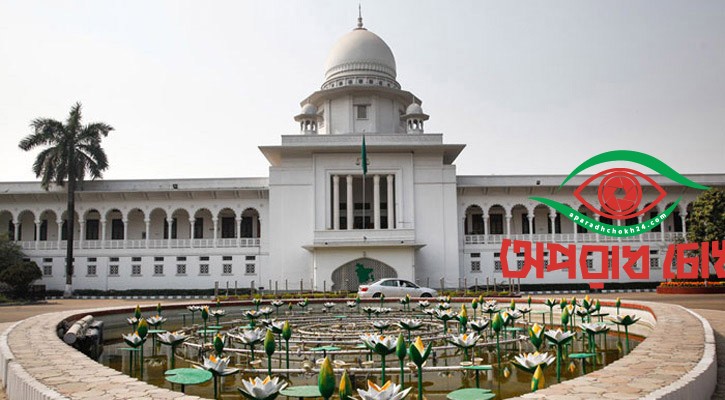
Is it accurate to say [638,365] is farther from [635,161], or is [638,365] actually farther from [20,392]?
[635,161]

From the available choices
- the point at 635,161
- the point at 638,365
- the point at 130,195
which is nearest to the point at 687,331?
the point at 638,365

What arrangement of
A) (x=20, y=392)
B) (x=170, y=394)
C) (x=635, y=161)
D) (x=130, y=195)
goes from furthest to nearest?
(x=130, y=195), (x=635, y=161), (x=20, y=392), (x=170, y=394)

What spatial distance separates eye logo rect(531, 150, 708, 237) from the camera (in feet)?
119

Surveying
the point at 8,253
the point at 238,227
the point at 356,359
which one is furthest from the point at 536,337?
the point at 8,253

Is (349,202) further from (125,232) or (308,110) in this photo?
(125,232)

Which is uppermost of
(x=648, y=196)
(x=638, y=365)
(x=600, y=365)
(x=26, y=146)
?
(x=26, y=146)

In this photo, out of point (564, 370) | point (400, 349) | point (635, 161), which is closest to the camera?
point (400, 349)

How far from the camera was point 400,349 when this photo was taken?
6.48 meters

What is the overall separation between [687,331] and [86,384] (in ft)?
27.1

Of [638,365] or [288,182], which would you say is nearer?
[638,365]

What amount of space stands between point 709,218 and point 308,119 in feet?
76.3

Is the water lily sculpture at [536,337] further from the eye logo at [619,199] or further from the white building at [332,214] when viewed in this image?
the eye logo at [619,199]

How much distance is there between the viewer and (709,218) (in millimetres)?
33688

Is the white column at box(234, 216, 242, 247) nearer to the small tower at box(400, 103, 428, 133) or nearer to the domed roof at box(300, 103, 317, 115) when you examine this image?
the domed roof at box(300, 103, 317, 115)
